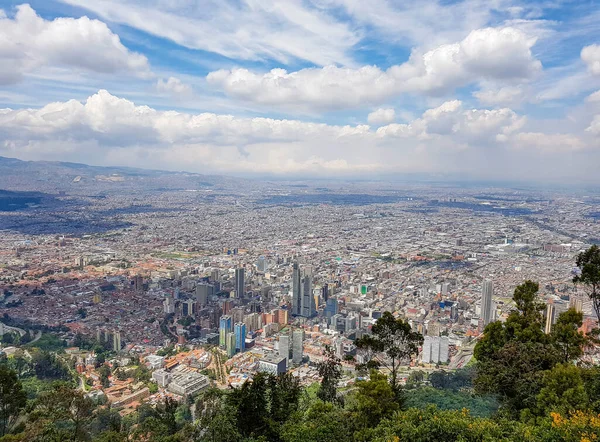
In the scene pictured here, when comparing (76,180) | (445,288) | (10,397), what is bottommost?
(445,288)

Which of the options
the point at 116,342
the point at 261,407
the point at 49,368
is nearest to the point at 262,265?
the point at 116,342

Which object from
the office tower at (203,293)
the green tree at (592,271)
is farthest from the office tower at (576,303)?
the office tower at (203,293)

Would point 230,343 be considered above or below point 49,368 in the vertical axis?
below

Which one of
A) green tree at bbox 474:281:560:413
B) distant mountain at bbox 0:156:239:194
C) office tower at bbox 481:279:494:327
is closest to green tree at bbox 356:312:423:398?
green tree at bbox 474:281:560:413

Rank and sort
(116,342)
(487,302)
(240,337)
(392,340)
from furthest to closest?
(487,302) → (240,337) → (116,342) → (392,340)

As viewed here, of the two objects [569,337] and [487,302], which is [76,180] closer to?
[487,302]

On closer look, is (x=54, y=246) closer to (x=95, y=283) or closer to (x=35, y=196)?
(x=95, y=283)

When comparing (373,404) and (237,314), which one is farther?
(237,314)

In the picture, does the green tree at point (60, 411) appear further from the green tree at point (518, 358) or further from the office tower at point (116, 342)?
the office tower at point (116, 342)
